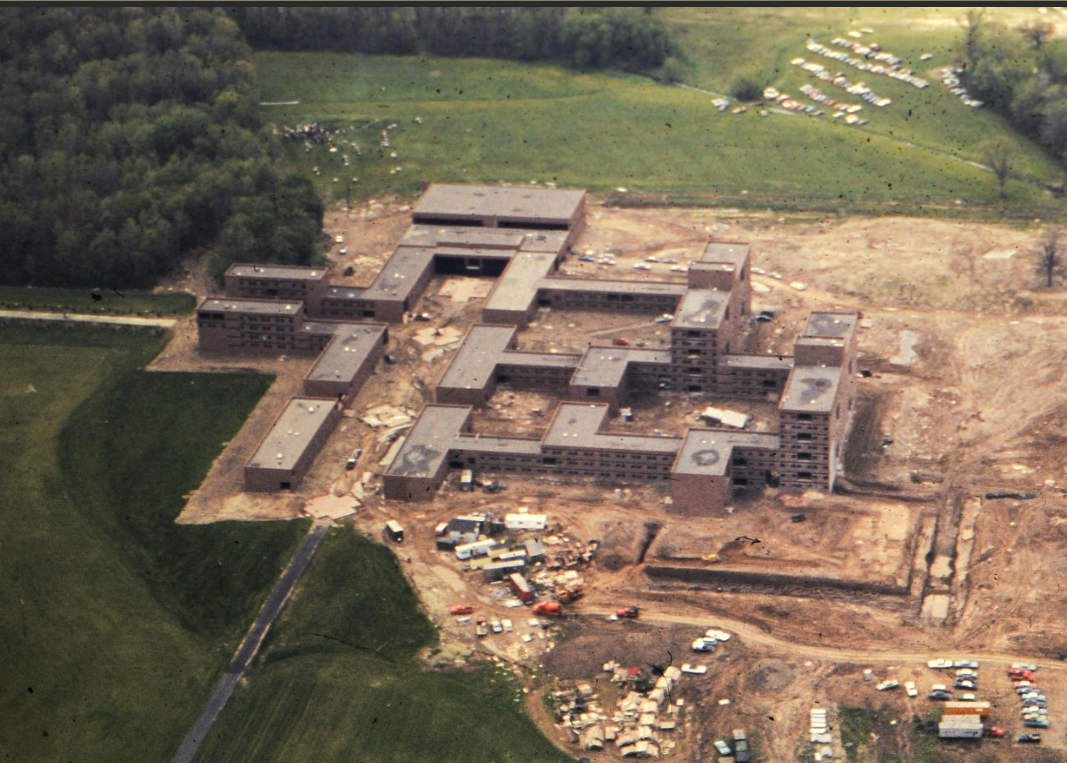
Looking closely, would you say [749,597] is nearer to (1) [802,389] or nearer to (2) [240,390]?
(1) [802,389]

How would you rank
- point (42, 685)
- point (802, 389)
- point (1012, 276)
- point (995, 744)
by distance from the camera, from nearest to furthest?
point (995, 744), point (42, 685), point (802, 389), point (1012, 276)

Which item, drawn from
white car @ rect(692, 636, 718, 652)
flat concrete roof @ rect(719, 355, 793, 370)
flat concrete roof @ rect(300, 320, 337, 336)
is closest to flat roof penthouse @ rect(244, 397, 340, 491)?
flat concrete roof @ rect(300, 320, 337, 336)

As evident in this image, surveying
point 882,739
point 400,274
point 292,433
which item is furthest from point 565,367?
point 882,739

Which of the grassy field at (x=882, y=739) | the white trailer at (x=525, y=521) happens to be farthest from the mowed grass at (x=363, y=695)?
the grassy field at (x=882, y=739)

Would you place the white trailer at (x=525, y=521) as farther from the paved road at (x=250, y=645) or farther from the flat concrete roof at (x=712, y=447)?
the paved road at (x=250, y=645)

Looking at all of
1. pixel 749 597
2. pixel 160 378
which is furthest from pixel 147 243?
pixel 749 597

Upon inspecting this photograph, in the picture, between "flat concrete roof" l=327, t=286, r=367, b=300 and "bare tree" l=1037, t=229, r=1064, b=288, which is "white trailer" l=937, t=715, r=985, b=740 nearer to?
"bare tree" l=1037, t=229, r=1064, b=288

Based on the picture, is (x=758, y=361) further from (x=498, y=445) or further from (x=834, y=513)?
(x=498, y=445)
